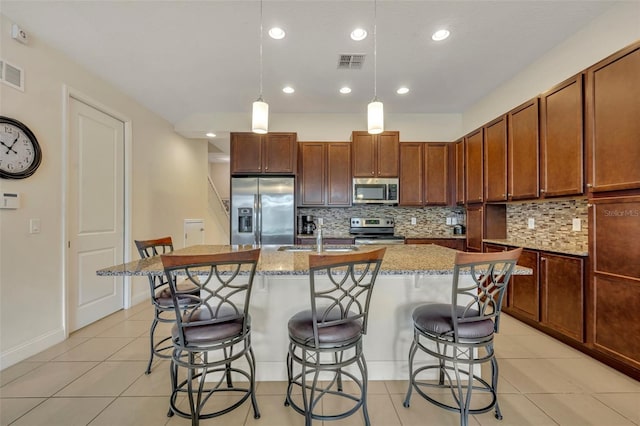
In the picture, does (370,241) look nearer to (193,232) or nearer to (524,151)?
(524,151)

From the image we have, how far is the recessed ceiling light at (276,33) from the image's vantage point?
2.52 meters

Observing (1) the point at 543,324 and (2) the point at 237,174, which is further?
(2) the point at 237,174

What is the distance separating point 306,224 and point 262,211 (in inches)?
33.3

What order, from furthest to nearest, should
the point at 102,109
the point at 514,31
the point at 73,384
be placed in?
the point at 102,109
the point at 514,31
the point at 73,384

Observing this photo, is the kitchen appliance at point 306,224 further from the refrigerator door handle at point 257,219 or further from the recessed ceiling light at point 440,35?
the recessed ceiling light at point 440,35

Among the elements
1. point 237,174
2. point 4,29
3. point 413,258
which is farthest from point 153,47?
point 413,258

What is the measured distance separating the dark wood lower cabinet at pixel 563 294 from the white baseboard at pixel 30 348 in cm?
459

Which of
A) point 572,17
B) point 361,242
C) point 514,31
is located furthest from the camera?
point 361,242

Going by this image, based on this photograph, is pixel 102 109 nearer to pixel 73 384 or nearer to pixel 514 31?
pixel 73 384

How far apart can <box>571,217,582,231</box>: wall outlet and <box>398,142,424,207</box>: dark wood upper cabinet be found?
188cm

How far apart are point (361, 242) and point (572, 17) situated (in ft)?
10.5

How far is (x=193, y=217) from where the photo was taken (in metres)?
5.29

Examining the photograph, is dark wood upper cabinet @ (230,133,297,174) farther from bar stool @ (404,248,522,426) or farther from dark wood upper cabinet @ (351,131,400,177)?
bar stool @ (404,248,522,426)

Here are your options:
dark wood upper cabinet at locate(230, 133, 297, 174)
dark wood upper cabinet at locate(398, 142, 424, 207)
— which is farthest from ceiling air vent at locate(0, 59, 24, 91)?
dark wood upper cabinet at locate(398, 142, 424, 207)
